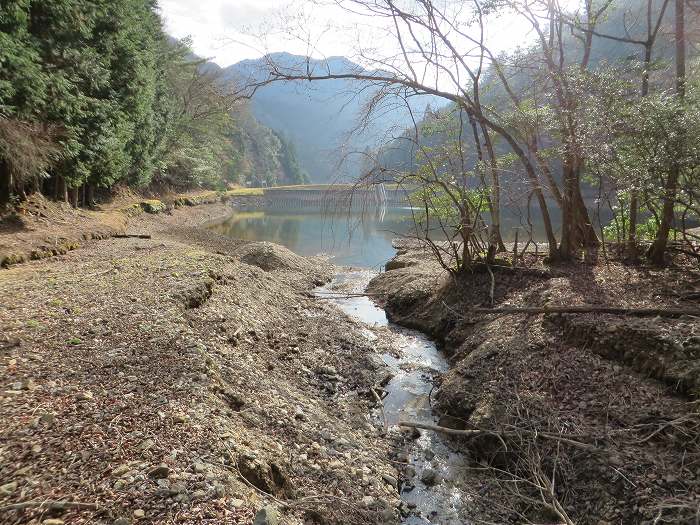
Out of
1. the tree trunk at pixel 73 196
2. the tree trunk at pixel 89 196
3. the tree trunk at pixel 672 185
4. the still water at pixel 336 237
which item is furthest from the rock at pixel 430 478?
the tree trunk at pixel 89 196

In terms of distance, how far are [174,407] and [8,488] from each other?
50.9 inches

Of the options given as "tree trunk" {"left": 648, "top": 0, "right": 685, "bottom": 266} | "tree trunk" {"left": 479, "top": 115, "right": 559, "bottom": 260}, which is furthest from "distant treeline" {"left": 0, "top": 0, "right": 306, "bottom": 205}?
"tree trunk" {"left": 648, "top": 0, "right": 685, "bottom": 266}

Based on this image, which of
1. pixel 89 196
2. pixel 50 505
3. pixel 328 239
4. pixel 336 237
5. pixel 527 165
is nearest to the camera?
pixel 50 505

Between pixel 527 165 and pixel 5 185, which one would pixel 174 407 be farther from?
pixel 5 185

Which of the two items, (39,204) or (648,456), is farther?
(39,204)

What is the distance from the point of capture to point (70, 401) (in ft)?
11.9

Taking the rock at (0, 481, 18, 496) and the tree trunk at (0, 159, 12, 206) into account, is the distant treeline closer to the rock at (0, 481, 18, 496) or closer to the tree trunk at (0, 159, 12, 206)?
the tree trunk at (0, 159, 12, 206)

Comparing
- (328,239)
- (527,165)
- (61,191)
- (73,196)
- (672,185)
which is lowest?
(328,239)

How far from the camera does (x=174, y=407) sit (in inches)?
147

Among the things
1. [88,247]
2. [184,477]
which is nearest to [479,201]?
[184,477]

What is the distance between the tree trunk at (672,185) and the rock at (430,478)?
5.03 metres

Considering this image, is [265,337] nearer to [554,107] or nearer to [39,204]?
[554,107]

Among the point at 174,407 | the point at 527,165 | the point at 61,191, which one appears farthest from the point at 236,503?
the point at 61,191

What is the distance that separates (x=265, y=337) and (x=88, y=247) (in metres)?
7.86
